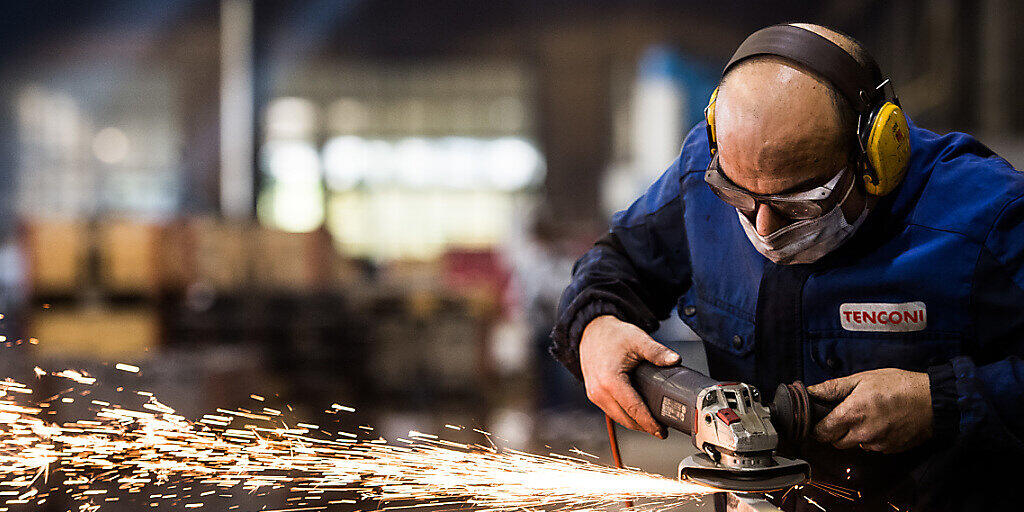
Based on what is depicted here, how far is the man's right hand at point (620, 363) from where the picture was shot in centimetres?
139

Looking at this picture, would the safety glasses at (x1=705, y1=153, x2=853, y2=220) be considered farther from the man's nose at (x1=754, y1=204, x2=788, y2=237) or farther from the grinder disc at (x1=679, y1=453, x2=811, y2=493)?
the grinder disc at (x1=679, y1=453, x2=811, y2=493)

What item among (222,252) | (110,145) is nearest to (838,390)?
(222,252)

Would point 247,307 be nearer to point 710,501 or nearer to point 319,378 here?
point 319,378

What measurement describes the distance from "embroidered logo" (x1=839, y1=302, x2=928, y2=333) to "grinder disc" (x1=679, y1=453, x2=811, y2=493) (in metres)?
0.28

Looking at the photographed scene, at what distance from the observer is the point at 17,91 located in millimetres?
15297

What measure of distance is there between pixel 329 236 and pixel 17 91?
470 inches

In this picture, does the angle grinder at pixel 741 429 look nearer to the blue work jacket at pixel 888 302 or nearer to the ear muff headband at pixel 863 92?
the blue work jacket at pixel 888 302

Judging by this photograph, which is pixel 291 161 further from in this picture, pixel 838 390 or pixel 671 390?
pixel 838 390

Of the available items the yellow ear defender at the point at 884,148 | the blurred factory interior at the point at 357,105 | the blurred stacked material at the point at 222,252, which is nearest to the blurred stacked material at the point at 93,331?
the blurred stacked material at the point at 222,252

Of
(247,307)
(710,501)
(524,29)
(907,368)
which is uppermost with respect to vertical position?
(524,29)

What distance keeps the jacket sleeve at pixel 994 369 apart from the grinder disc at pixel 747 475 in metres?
0.22

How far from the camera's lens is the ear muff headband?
1.20m

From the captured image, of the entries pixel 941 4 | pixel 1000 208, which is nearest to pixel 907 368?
pixel 1000 208

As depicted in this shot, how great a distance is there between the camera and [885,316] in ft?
4.42
